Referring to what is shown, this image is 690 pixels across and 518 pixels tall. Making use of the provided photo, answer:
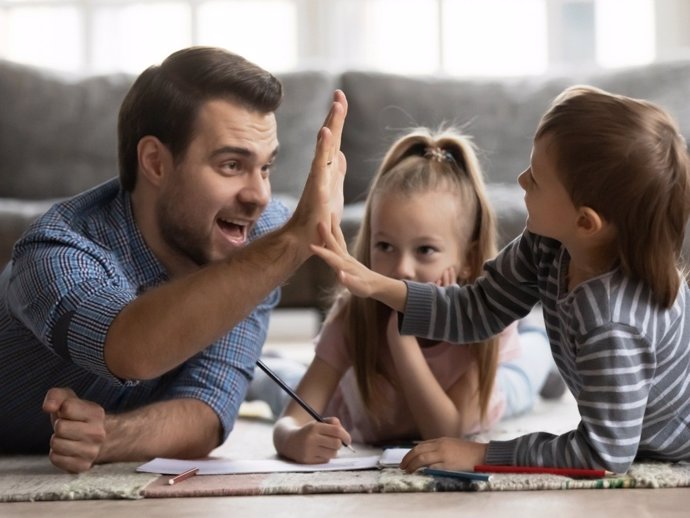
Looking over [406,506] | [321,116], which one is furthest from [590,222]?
[321,116]

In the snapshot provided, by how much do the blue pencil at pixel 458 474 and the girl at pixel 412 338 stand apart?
0.37 meters

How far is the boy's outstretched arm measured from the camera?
5.27 ft

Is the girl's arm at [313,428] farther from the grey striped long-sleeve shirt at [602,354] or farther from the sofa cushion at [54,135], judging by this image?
the sofa cushion at [54,135]

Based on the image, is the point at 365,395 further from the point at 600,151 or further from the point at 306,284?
the point at 306,284

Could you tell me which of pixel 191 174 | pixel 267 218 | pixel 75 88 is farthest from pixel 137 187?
pixel 75 88

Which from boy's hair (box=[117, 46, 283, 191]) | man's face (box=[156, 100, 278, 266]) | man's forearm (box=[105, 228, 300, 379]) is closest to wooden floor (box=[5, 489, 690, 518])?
man's forearm (box=[105, 228, 300, 379])

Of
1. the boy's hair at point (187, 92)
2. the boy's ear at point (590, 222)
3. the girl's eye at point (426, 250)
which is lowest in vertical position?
the girl's eye at point (426, 250)

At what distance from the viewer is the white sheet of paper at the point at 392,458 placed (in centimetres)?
168

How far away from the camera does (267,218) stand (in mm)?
2137

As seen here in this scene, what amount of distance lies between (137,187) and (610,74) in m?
2.16

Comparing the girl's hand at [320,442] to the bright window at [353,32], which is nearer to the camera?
the girl's hand at [320,442]

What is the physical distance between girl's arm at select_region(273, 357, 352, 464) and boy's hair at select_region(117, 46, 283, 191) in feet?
1.55

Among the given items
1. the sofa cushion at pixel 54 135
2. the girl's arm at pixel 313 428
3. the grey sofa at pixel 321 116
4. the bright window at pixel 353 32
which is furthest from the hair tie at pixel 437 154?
the bright window at pixel 353 32

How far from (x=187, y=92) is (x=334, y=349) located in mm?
532
